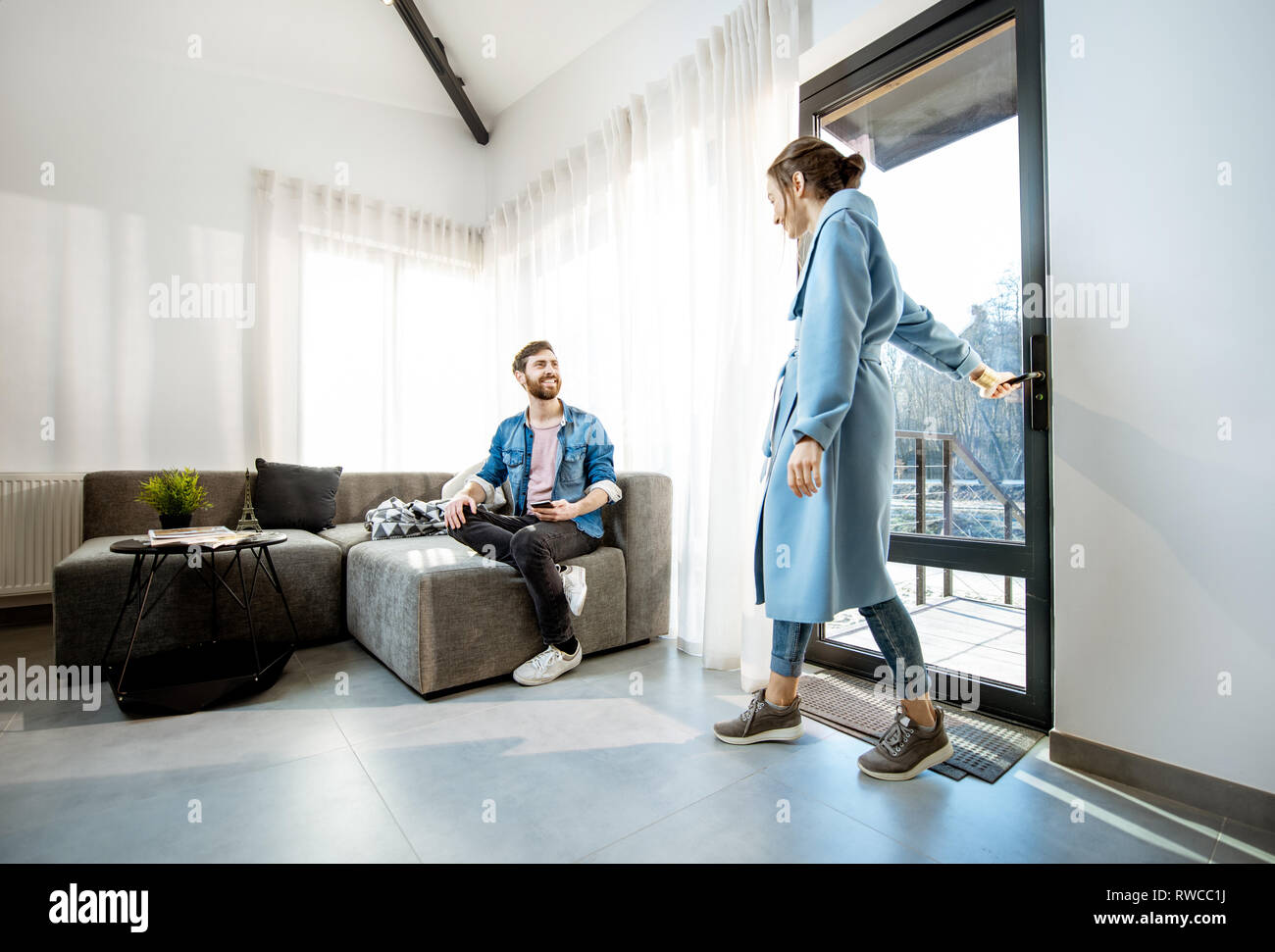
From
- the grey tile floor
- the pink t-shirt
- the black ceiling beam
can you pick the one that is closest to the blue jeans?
the grey tile floor

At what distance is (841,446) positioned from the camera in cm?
137

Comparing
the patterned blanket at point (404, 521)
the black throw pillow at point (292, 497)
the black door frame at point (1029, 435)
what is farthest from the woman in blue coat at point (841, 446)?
the black throw pillow at point (292, 497)

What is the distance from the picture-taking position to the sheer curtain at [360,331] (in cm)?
333

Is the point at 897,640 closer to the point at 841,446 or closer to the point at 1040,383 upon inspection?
the point at 841,446

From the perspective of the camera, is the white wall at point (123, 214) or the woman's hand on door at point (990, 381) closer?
the woman's hand on door at point (990, 381)

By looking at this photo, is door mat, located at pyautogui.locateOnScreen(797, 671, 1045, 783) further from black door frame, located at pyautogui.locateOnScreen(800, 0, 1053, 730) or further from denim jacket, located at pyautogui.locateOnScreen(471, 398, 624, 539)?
denim jacket, located at pyautogui.locateOnScreen(471, 398, 624, 539)

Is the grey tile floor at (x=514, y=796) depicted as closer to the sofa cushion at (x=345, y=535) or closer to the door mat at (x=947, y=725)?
the door mat at (x=947, y=725)

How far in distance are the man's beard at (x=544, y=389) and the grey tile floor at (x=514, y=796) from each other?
120cm

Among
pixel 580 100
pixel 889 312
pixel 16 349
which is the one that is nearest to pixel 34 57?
pixel 16 349

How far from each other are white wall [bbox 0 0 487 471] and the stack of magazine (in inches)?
51.0

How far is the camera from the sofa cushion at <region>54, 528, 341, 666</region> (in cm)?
204

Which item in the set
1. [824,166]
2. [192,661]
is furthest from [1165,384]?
[192,661]

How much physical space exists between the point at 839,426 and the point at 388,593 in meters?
1.60
